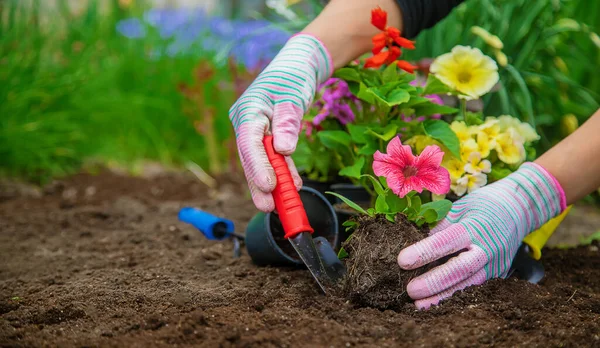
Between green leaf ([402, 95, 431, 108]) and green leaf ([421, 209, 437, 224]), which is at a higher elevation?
green leaf ([402, 95, 431, 108])

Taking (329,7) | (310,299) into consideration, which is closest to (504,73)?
(329,7)

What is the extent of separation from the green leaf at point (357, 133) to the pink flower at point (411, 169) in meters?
0.30

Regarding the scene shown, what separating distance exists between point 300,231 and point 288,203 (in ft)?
0.24

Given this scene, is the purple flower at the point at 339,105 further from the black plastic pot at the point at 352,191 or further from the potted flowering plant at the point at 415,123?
the black plastic pot at the point at 352,191

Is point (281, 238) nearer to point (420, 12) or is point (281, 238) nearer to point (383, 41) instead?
point (383, 41)

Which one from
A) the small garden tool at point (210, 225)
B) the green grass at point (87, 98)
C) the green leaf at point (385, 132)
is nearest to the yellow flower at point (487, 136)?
the green leaf at point (385, 132)

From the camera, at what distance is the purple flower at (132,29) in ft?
13.8

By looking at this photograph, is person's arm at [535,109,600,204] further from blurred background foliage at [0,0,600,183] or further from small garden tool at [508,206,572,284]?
blurred background foliage at [0,0,600,183]

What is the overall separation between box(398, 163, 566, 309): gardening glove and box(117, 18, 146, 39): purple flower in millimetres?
3230

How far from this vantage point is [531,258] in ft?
5.56

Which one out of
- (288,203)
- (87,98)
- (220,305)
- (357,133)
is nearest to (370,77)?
(357,133)

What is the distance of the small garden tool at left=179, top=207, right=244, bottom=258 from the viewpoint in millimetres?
1913

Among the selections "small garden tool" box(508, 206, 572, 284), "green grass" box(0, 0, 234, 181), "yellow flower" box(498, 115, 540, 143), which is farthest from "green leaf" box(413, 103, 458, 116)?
"green grass" box(0, 0, 234, 181)

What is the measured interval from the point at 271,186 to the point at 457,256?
45 cm
